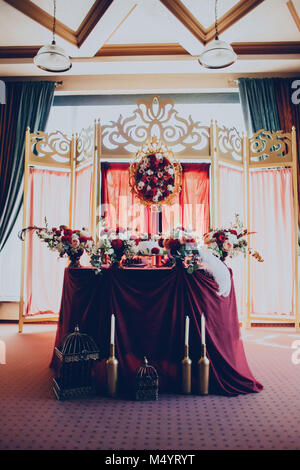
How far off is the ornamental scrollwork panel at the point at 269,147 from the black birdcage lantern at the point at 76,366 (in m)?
3.74

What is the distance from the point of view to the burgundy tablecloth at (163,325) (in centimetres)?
277

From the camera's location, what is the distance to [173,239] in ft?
9.74

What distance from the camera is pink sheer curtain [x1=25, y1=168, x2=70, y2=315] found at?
5.12 meters

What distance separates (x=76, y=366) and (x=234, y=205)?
345 cm

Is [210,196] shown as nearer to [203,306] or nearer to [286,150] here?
[286,150]

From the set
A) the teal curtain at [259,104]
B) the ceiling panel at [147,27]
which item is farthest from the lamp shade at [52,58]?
the teal curtain at [259,104]

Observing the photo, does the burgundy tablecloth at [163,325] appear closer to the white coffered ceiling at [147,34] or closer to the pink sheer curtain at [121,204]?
the pink sheer curtain at [121,204]

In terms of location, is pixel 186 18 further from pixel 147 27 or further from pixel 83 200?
pixel 83 200

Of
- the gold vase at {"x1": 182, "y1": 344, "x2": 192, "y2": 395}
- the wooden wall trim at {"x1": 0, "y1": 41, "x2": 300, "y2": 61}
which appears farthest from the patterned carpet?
the wooden wall trim at {"x1": 0, "y1": 41, "x2": 300, "y2": 61}

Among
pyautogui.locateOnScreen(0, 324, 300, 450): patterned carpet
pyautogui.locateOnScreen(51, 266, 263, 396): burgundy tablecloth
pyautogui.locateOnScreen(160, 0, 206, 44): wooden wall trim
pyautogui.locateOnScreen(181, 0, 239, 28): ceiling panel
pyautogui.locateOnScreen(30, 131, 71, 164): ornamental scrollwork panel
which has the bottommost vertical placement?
pyautogui.locateOnScreen(0, 324, 300, 450): patterned carpet

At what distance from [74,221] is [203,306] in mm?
2909

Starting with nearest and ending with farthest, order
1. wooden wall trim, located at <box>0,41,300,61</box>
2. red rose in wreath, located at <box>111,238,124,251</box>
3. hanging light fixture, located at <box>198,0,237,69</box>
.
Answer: red rose in wreath, located at <box>111,238,124,251</box> < hanging light fixture, located at <box>198,0,237,69</box> < wooden wall trim, located at <box>0,41,300,61</box>

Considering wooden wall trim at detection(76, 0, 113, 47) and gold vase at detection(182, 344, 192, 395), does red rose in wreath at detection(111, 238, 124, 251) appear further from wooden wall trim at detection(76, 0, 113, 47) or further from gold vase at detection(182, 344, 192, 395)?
wooden wall trim at detection(76, 0, 113, 47)

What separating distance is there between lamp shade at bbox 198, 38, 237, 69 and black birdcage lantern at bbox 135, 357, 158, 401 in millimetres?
3365
